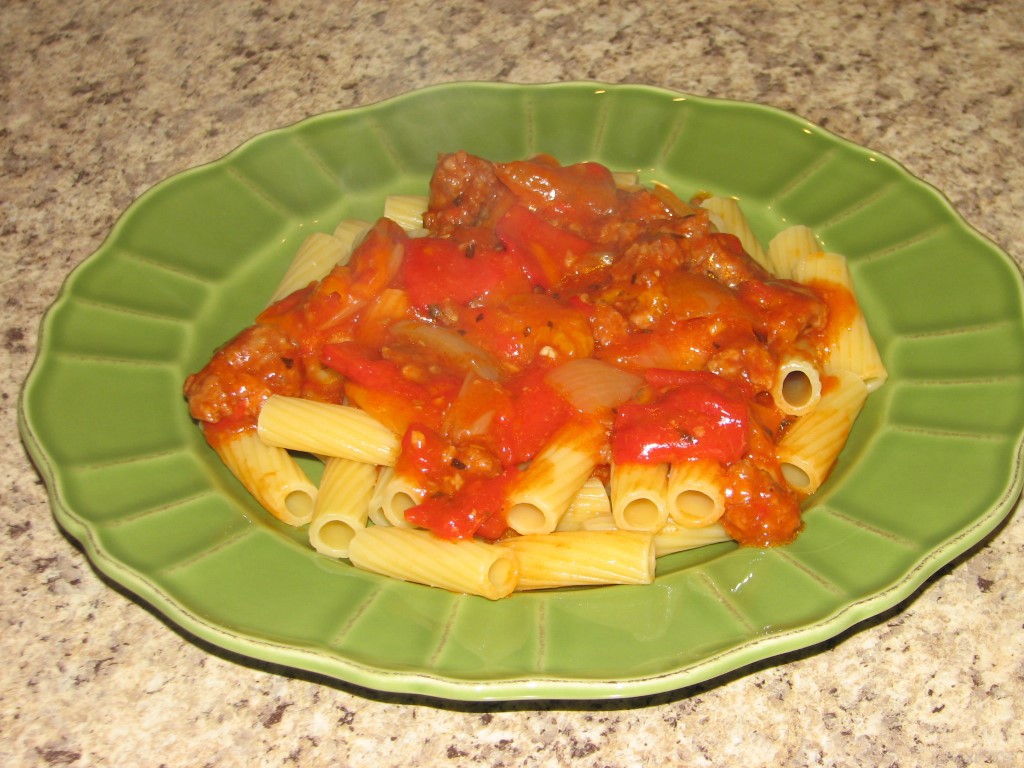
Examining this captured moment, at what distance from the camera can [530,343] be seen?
2955mm

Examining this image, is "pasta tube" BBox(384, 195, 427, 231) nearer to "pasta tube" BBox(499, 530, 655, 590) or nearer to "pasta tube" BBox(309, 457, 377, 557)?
"pasta tube" BBox(309, 457, 377, 557)

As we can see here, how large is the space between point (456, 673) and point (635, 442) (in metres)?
0.85

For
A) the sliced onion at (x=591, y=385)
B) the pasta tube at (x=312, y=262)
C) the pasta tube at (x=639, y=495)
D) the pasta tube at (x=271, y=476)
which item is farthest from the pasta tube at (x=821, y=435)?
the pasta tube at (x=312, y=262)

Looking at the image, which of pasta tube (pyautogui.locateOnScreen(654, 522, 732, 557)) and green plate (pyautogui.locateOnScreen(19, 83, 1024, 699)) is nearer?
green plate (pyautogui.locateOnScreen(19, 83, 1024, 699))

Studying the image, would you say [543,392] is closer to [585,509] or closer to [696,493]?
[585,509]

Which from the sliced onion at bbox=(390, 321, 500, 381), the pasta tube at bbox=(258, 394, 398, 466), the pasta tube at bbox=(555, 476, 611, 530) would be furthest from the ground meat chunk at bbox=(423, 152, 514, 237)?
the pasta tube at bbox=(555, 476, 611, 530)

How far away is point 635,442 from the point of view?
278cm

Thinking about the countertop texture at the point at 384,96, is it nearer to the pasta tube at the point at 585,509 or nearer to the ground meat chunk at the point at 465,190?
the pasta tube at the point at 585,509

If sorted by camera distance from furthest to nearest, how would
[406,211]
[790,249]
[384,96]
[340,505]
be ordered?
[384,96] < [406,211] < [790,249] < [340,505]

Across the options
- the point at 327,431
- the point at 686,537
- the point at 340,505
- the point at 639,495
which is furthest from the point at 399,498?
the point at 686,537

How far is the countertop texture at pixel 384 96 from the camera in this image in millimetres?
2549

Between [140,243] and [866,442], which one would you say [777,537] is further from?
[140,243]

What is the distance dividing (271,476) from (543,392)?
85 centimetres

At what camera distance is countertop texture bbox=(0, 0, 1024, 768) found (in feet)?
8.36
